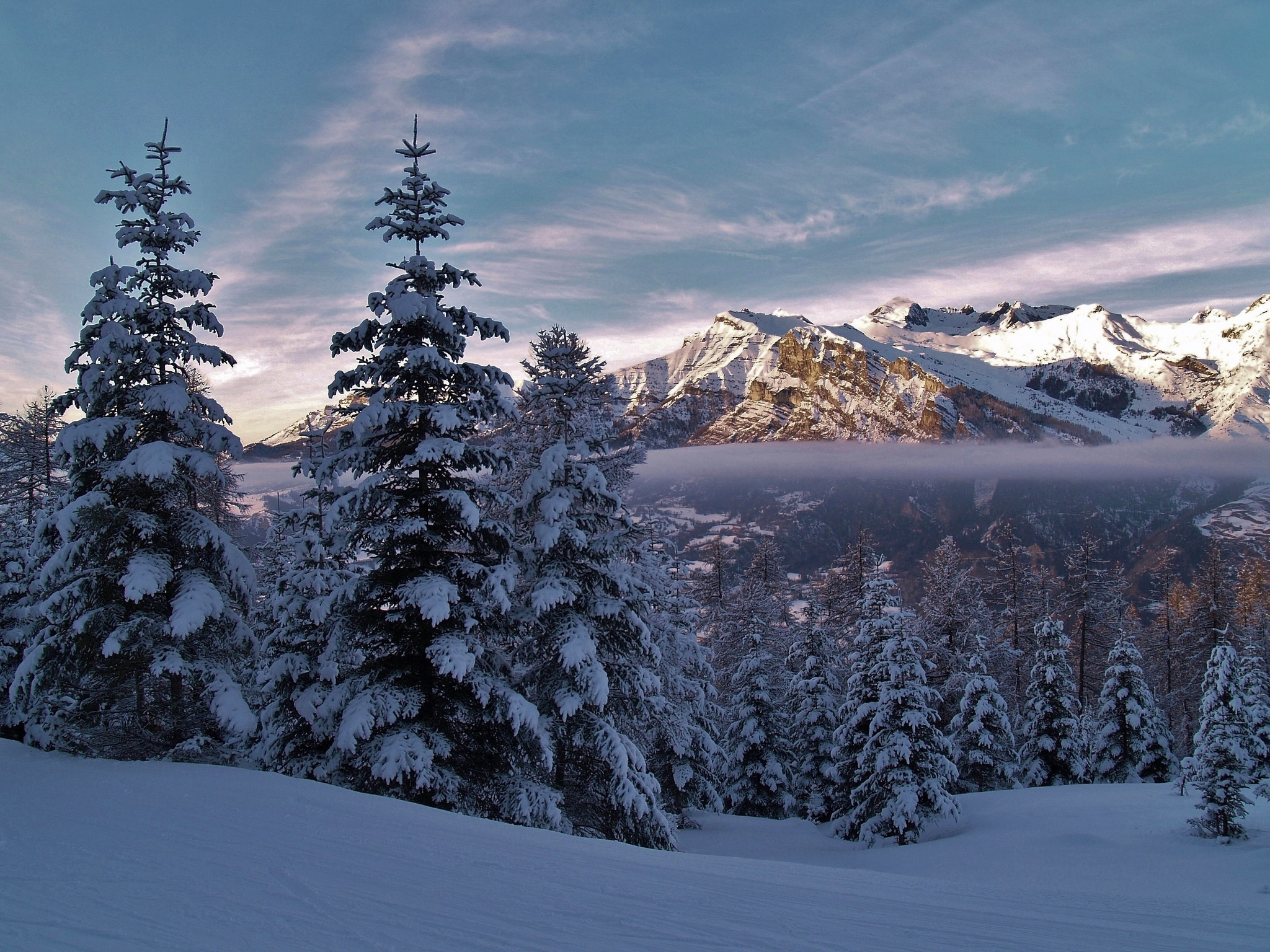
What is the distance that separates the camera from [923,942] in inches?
213

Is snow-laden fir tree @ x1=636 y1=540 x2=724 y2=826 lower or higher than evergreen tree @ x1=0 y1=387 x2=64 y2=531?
lower

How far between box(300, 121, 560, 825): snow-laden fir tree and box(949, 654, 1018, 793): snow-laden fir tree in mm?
21039

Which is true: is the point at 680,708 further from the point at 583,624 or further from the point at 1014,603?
the point at 1014,603

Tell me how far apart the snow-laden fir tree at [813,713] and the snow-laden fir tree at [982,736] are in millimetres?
4716

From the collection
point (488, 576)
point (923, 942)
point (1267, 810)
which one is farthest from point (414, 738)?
point (1267, 810)

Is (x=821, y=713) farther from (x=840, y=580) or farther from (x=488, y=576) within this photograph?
(x=488, y=576)

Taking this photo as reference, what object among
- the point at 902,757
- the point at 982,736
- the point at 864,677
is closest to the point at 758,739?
the point at 864,677

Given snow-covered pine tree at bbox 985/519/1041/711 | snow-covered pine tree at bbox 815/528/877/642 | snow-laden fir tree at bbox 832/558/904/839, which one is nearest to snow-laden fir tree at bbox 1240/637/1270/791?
snow-laden fir tree at bbox 832/558/904/839

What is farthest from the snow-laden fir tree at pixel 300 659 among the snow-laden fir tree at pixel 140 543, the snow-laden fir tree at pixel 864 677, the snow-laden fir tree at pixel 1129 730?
the snow-laden fir tree at pixel 1129 730

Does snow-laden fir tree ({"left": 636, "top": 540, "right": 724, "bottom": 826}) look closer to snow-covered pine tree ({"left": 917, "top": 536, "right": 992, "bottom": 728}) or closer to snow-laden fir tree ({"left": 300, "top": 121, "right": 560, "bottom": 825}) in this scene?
snow-laden fir tree ({"left": 300, "top": 121, "right": 560, "bottom": 825})

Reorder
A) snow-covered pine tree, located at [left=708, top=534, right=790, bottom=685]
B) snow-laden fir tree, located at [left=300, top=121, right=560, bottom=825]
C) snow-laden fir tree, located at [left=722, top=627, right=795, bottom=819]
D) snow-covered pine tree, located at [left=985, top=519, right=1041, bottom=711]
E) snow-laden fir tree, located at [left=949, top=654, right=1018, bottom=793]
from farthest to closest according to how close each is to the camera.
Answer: snow-covered pine tree, located at [left=985, top=519, right=1041, bottom=711]
snow-covered pine tree, located at [left=708, top=534, right=790, bottom=685]
snow-laden fir tree, located at [left=722, top=627, right=795, bottom=819]
snow-laden fir tree, located at [left=949, top=654, right=1018, bottom=793]
snow-laden fir tree, located at [left=300, top=121, right=560, bottom=825]

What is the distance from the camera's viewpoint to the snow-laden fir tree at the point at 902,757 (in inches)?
807

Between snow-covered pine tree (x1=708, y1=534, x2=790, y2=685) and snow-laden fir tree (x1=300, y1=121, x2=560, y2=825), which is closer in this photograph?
snow-laden fir tree (x1=300, y1=121, x2=560, y2=825)

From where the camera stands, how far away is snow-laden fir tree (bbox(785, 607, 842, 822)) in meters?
27.4
